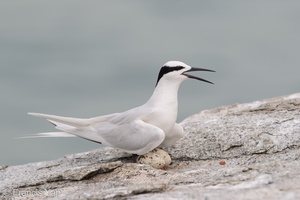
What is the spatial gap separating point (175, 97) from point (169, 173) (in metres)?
1.44

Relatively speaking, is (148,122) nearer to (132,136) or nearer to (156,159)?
(132,136)

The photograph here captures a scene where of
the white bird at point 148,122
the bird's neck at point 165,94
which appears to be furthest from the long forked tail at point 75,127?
the bird's neck at point 165,94

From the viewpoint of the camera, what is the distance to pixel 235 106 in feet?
39.1

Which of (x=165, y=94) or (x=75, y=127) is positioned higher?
(x=165, y=94)

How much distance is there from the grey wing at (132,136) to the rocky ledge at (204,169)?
34cm

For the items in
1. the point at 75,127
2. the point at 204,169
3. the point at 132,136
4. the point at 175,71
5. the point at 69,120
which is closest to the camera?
the point at 204,169

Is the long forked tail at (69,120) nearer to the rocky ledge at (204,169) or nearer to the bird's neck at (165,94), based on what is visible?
the rocky ledge at (204,169)

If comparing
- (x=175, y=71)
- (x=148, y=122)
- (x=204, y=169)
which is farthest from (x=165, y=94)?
(x=204, y=169)

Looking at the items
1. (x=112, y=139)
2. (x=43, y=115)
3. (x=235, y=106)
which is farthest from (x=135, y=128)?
(x=235, y=106)

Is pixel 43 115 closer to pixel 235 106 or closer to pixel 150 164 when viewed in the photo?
pixel 150 164

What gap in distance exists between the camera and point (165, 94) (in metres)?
8.40

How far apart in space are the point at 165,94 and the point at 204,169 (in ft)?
4.37

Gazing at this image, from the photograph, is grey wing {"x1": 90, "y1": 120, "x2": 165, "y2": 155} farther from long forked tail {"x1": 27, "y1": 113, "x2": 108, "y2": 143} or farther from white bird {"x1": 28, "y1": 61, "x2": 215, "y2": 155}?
long forked tail {"x1": 27, "y1": 113, "x2": 108, "y2": 143}

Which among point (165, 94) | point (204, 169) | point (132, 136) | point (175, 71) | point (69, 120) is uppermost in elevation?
point (175, 71)
